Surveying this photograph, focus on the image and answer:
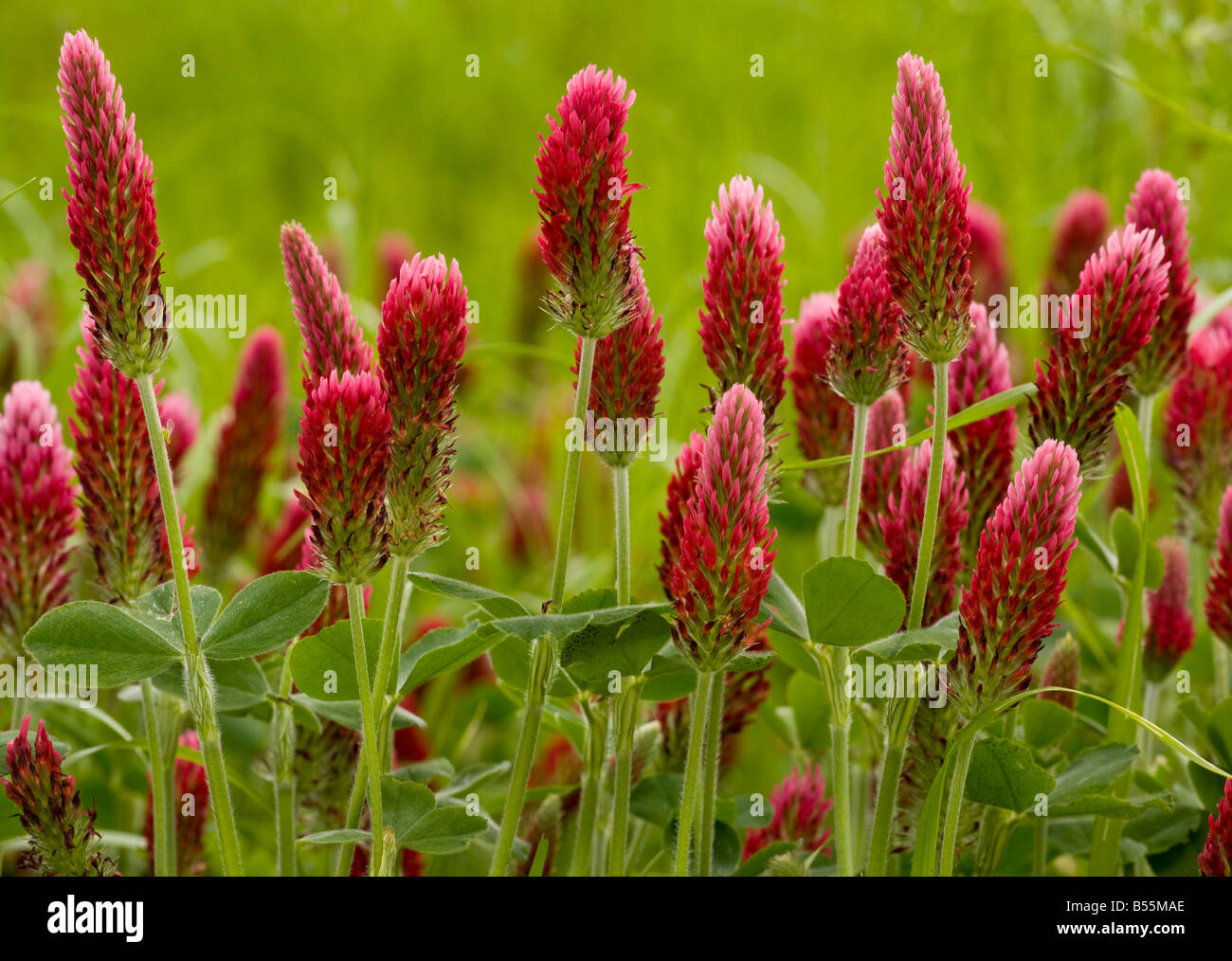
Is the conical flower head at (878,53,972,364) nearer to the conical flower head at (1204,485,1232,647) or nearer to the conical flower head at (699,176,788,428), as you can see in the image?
the conical flower head at (699,176,788,428)

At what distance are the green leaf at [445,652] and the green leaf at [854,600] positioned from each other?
0.24m

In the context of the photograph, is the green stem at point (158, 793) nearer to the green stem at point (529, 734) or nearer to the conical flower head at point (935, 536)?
the green stem at point (529, 734)

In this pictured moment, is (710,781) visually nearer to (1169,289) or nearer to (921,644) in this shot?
(921,644)

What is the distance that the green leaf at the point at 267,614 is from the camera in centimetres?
100

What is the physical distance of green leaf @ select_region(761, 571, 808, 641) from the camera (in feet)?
3.45

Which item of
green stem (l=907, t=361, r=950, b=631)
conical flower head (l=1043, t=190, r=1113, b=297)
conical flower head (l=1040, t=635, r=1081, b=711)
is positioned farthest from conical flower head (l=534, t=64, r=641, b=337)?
conical flower head (l=1043, t=190, r=1113, b=297)

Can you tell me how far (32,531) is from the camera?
1180 millimetres

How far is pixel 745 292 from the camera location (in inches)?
41.4

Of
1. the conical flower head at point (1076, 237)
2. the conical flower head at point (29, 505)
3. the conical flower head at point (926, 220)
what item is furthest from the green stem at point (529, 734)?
the conical flower head at point (1076, 237)

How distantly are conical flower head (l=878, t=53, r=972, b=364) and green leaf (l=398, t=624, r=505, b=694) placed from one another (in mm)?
385

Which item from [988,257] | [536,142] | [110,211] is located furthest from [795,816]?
[536,142]

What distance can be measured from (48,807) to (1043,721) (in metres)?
0.82

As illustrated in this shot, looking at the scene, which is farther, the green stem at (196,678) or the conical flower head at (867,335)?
the conical flower head at (867,335)

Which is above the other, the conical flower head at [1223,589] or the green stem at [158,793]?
the conical flower head at [1223,589]
